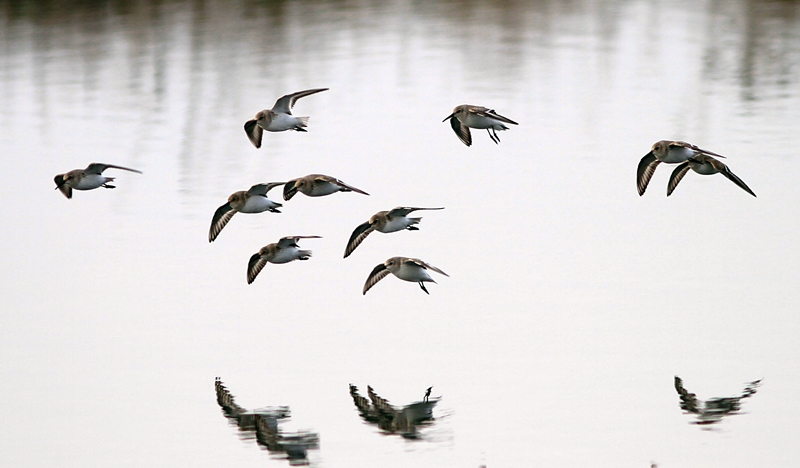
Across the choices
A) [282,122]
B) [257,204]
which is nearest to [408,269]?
[257,204]

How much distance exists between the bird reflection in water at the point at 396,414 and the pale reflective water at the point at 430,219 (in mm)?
114

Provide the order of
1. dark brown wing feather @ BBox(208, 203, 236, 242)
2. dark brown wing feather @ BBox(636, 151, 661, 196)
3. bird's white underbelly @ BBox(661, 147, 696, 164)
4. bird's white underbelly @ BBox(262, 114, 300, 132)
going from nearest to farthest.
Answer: bird's white underbelly @ BBox(661, 147, 696, 164)
dark brown wing feather @ BBox(636, 151, 661, 196)
bird's white underbelly @ BBox(262, 114, 300, 132)
dark brown wing feather @ BBox(208, 203, 236, 242)

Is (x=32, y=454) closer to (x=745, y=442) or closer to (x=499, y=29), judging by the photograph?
(x=745, y=442)

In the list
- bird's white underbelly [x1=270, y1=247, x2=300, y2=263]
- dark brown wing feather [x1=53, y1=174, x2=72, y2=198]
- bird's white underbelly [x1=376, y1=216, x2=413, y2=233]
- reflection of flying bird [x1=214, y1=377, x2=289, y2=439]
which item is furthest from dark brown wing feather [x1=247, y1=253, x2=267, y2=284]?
dark brown wing feather [x1=53, y1=174, x2=72, y2=198]

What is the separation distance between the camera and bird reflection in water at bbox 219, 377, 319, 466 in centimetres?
1102

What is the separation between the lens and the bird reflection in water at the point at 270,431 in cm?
1102

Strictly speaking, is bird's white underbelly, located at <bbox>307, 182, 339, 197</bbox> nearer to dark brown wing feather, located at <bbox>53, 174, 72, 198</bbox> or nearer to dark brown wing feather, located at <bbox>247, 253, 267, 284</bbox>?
dark brown wing feather, located at <bbox>247, 253, 267, 284</bbox>

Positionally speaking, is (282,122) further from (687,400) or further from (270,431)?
(687,400)

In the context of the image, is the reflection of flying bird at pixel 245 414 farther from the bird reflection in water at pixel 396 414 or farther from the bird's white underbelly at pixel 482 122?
the bird's white underbelly at pixel 482 122

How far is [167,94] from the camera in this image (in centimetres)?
2502

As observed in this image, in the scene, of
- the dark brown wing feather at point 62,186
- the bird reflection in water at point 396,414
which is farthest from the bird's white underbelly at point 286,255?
the dark brown wing feather at point 62,186

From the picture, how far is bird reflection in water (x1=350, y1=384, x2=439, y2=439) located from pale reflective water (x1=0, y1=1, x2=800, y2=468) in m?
0.11

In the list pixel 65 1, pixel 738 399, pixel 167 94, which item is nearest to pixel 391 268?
pixel 738 399

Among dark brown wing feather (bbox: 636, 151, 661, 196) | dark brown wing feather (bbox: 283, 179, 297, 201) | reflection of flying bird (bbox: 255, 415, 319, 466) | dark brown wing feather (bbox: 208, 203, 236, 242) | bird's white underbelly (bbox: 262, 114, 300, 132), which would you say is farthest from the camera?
dark brown wing feather (bbox: 208, 203, 236, 242)
